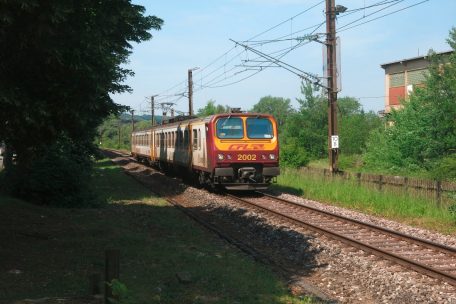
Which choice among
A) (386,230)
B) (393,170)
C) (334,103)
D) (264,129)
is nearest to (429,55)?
(393,170)

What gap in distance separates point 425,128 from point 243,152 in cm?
974

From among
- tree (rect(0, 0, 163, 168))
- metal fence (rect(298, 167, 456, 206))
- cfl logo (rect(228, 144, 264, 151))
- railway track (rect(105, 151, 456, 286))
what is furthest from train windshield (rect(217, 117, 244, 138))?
tree (rect(0, 0, 163, 168))

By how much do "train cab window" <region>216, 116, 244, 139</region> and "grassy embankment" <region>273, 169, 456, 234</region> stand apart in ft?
10.9

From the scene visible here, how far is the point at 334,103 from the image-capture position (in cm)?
2108

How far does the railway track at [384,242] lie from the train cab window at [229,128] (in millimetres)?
4027

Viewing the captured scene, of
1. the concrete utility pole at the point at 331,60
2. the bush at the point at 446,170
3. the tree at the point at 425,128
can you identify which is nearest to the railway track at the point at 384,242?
the bush at the point at 446,170

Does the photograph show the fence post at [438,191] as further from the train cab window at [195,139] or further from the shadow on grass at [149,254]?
the train cab window at [195,139]

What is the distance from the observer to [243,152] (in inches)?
717

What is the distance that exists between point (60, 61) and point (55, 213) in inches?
294

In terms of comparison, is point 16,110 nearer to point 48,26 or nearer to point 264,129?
point 48,26

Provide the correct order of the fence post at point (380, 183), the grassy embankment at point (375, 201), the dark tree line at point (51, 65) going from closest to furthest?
the dark tree line at point (51, 65), the grassy embankment at point (375, 201), the fence post at point (380, 183)

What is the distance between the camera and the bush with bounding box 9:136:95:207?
1427 cm

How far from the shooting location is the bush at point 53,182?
1427 centimetres

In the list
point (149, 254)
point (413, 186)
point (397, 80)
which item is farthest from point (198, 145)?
point (397, 80)
